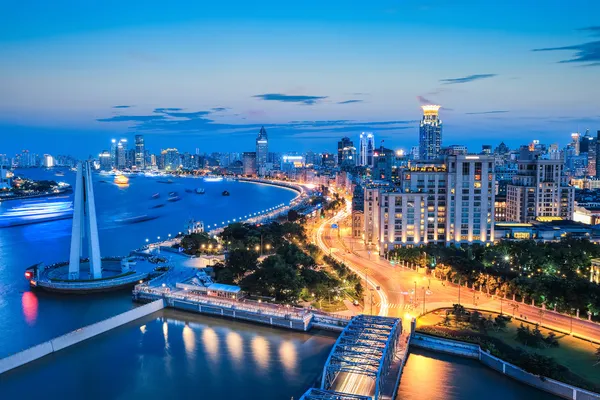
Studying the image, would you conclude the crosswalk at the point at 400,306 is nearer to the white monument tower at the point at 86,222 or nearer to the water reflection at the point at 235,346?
the water reflection at the point at 235,346

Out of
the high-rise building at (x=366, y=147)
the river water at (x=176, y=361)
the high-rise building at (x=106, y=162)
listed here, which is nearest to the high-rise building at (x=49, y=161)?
the high-rise building at (x=106, y=162)

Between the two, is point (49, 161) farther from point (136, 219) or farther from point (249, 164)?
point (136, 219)

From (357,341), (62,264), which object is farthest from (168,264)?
(357,341)

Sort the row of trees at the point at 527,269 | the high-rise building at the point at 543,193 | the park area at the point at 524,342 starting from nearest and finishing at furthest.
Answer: the park area at the point at 524,342 → the row of trees at the point at 527,269 → the high-rise building at the point at 543,193

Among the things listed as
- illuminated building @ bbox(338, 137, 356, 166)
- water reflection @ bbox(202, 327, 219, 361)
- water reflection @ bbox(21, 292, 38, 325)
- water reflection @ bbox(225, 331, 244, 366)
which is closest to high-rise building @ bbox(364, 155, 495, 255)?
water reflection @ bbox(225, 331, 244, 366)

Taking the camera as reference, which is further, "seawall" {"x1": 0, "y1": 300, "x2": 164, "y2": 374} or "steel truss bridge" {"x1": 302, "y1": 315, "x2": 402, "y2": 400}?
"seawall" {"x1": 0, "y1": 300, "x2": 164, "y2": 374}

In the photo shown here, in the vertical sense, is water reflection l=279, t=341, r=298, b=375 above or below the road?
below

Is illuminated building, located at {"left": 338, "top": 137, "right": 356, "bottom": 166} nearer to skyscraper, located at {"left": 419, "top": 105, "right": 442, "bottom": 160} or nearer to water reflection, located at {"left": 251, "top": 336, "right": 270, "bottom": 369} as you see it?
skyscraper, located at {"left": 419, "top": 105, "right": 442, "bottom": 160}
